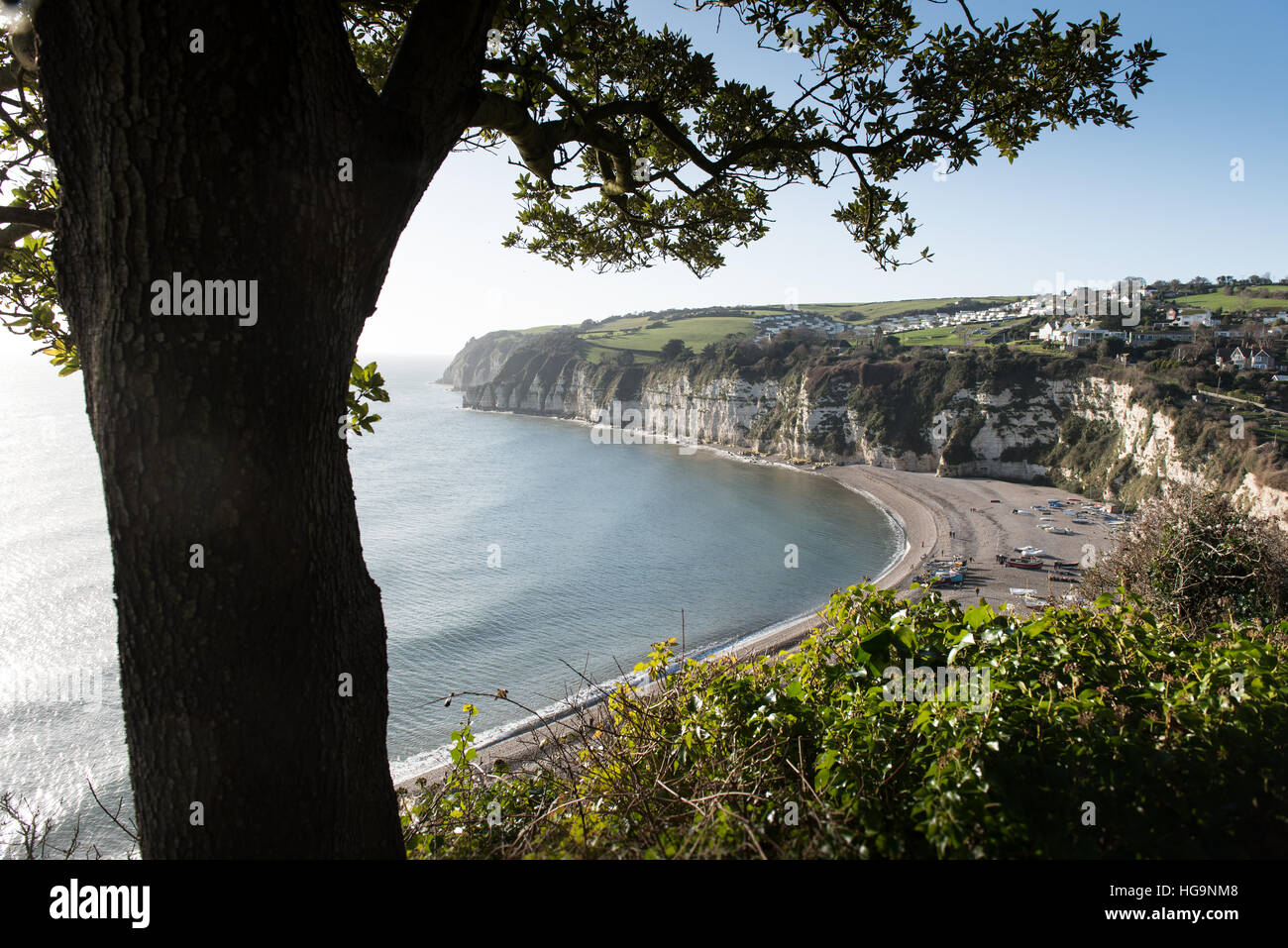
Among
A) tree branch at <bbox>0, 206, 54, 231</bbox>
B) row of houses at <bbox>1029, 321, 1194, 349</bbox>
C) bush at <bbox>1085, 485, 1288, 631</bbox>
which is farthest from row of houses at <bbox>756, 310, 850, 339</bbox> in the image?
tree branch at <bbox>0, 206, 54, 231</bbox>

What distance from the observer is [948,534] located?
43.0 m

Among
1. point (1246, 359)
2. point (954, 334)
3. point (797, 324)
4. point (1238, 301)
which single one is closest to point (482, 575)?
point (1246, 359)

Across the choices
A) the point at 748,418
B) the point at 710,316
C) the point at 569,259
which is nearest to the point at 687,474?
the point at 748,418

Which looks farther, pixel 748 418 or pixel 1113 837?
pixel 748 418

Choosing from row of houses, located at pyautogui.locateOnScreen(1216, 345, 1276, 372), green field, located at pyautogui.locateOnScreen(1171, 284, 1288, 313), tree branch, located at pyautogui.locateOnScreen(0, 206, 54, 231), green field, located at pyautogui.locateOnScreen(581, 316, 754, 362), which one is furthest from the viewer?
green field, located at pyautogui.locateOnScreen(581, 316, 754, 362)

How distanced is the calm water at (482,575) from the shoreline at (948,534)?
1.43 metres

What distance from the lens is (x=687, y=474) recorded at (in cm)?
6356

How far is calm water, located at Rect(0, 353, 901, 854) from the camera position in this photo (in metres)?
20.6

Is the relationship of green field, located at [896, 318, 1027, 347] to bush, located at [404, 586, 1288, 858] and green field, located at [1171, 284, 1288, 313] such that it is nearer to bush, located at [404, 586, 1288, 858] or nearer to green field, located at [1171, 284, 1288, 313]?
green field, located at [1171, 284, 1288, 313]

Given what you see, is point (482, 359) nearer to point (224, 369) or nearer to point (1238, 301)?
point (1238, 301)

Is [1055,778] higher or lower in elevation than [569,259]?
lower

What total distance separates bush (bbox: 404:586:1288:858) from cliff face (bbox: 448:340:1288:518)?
1505 inches
